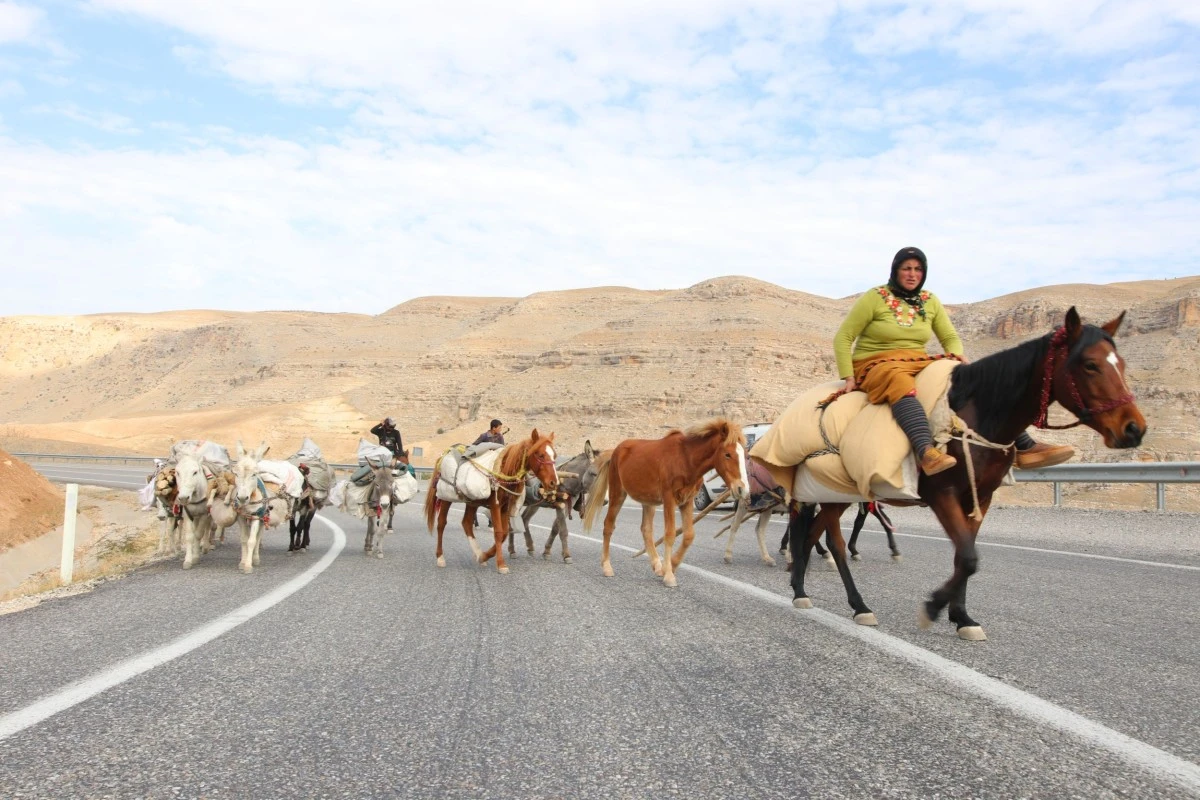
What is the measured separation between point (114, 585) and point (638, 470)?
19.8 feet

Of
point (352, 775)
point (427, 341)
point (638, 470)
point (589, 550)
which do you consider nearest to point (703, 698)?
point (352, 775)

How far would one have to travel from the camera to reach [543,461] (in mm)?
11492

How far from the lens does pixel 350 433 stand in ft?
290

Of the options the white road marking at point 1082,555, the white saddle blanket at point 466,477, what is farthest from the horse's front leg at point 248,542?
the white road marking at point 1082,555

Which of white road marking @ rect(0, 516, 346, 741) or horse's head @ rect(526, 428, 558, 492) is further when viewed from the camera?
horse's head @ rect(526, 428, 558, 492)

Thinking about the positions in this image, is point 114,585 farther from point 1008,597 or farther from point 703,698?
point 1008,597

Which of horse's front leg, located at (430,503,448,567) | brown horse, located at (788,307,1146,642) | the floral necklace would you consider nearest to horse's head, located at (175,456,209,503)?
horse's front leg, located at (430,503,448,567)

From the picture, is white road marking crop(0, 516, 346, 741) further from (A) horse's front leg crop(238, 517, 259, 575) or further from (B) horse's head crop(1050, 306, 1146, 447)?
(B) horse's head crop(1050, 306, 1146, 447)

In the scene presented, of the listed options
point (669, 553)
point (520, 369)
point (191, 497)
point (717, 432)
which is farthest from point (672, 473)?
point (520, 369)

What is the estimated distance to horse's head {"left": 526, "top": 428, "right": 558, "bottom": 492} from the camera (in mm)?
11320

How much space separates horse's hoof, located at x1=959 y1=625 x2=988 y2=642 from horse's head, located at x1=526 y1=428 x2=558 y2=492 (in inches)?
247

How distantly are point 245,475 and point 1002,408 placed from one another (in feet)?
29.7

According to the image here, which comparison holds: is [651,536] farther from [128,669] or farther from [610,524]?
[128,669]

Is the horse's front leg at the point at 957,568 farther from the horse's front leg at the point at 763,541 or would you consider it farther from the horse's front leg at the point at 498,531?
the horse's front leg at the point at 498,531
